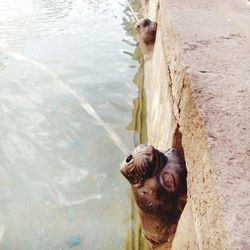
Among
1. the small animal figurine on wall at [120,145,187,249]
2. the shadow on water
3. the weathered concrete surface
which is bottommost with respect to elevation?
the shadow on water

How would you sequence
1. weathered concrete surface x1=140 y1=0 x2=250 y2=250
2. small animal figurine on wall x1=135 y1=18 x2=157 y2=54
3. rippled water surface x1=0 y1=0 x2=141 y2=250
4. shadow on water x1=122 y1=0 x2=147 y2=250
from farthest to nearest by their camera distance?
small animal figurine on wall x1=135 y1=18 x2=157 y2=54, rippled water surface x1=0 y1=0 x2=141 y2=250, shadow on water x1=122 y1=0 x2=147 y2=250, weathered concrete surface x1=140 y1=0 x2=250 y2=250

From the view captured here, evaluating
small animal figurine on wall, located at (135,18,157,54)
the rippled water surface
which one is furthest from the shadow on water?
small animal figurine on wall, located at (135,18,157,54)

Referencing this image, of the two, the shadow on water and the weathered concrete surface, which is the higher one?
the weathered concrete surface

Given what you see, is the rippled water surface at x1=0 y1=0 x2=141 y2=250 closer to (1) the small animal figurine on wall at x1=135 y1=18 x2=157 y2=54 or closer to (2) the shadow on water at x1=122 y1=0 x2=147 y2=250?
(2) the shadow on water at x1=122 y1=0 x2=147 y2=250

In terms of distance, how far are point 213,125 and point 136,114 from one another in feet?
8.99

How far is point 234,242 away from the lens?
814mm

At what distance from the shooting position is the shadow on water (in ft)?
7.56

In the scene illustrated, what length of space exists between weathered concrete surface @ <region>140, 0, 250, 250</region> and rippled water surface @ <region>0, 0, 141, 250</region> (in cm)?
89

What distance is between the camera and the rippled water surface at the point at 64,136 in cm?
244

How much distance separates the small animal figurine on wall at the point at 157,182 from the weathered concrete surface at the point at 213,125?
4.9 inches

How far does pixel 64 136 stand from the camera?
11.2 feet

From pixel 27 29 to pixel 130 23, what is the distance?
2.17 metres

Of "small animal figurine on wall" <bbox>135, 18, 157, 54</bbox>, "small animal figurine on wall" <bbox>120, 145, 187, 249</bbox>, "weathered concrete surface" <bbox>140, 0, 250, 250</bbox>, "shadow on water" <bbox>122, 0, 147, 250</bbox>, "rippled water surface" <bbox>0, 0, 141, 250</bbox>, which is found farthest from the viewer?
"small animal figurine on wall" <bbox>135, 18, 157, 54</bbox>

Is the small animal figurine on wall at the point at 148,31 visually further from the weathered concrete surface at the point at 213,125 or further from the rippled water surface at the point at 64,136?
the weathered concrete surface at the point at 213,125
